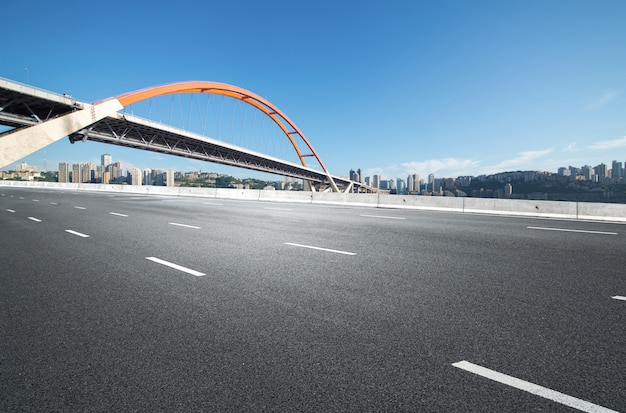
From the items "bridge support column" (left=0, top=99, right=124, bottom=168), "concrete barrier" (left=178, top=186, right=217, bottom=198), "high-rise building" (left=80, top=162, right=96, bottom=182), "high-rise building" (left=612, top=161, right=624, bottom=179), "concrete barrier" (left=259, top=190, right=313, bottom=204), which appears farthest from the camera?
"high-rise building" (left=80, top=162, right=96, bottom=182)

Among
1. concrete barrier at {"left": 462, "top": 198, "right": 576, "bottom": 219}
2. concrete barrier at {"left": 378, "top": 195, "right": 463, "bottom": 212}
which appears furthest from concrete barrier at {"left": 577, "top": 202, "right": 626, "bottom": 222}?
concrete barrier at {"left": 378, "top": 195, "right": 463, "bottom": 212}

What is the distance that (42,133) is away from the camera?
3775cm

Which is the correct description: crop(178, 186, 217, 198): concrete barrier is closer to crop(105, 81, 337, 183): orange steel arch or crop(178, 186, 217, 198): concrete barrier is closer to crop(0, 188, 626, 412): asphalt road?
crop(105, 81, 337, 183): orange steel arch

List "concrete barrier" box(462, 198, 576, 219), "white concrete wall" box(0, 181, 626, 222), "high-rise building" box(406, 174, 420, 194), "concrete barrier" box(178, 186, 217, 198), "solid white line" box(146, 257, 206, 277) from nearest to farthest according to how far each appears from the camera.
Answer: "solid white line" box(146, 257, 206, 277), "white concrete wall" box(0, 181, 626, 222), "concrete barrier" box(462, 198, 576, 219), "concrete barrier" box(178, 186, 217, 198), "high-rise building" box(406, 174, 420, 194)

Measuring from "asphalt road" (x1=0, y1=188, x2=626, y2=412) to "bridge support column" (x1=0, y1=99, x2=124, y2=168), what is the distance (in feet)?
129

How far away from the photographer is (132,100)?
48.0 m

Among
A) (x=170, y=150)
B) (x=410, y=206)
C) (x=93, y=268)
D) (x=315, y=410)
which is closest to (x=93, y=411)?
(x=315, y=410)

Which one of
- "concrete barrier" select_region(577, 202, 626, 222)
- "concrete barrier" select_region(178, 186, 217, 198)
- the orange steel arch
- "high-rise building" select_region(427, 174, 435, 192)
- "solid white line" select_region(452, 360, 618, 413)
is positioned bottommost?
"solid white line" select_region(452, 360, 618, 413)

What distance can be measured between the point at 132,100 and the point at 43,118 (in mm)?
10939

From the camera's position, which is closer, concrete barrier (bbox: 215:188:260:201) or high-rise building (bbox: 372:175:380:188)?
concrete barrier (bbox: 215:188:260:201)

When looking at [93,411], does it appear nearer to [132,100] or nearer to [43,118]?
[43,118]

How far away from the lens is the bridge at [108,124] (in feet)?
118

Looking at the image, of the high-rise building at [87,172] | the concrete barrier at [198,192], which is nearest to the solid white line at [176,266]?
the concrete barrier at [198,192]

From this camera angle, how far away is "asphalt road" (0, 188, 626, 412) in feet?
7.20
